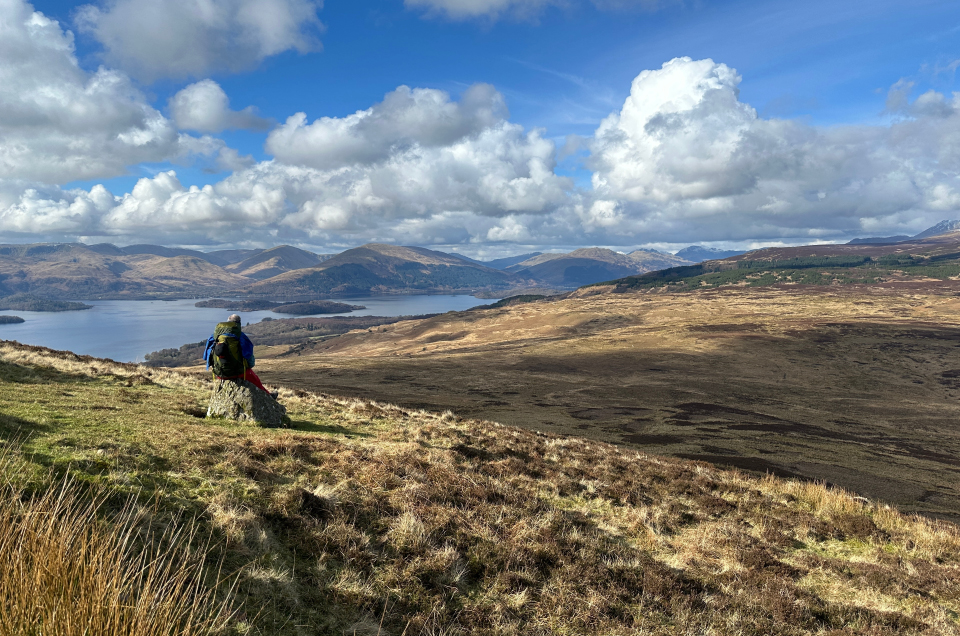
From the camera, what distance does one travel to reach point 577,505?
11.6 metres

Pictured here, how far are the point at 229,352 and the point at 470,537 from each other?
365 inches

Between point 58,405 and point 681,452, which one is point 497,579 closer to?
point 58,405

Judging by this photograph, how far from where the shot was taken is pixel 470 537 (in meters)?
8.02

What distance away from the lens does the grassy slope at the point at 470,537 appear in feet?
20.4

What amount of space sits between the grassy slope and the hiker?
1.60 meters

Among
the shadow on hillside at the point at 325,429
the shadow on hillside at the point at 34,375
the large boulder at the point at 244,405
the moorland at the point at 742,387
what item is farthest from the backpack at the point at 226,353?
the moorland at the point at 742,387

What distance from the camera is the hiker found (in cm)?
1330

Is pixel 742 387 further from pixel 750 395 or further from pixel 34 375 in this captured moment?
pixel 34 375

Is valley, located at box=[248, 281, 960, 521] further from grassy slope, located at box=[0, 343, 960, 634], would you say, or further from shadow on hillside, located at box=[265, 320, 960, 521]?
grassy slope, located at box=[0, 343, 960, 634]

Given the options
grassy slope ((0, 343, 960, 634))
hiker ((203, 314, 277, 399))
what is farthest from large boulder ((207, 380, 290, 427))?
grassy slope ((0, 343, 960, 634))

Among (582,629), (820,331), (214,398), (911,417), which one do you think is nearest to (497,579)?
(582,629)

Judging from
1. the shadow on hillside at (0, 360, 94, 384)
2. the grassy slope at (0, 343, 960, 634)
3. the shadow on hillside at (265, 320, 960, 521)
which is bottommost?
the shadow on hillside at (265, 320, 960, 521)

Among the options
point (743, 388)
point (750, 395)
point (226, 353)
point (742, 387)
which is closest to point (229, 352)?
point (226, 353)

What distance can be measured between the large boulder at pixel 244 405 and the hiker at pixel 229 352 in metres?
0.35
